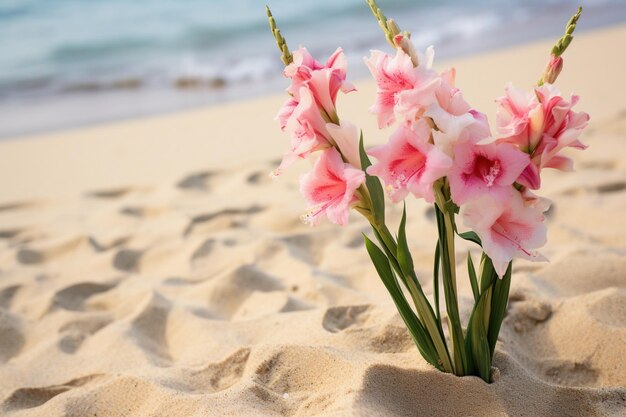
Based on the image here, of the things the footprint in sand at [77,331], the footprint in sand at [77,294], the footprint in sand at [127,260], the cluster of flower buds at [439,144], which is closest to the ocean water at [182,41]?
the footprint in sand at [127,260]

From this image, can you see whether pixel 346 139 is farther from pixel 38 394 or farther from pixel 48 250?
pixel 48 250

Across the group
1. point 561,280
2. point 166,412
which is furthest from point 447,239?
point 561,280

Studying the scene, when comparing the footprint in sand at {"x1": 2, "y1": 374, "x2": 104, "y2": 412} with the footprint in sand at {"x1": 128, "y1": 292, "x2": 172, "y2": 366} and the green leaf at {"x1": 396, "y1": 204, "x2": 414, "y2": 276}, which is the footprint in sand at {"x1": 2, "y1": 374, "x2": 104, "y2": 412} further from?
the green leaf at {"x1": 396, "y1": 204, "x2": 414, "y2": 276}

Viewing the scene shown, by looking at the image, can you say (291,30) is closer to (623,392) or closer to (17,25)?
(17,25)

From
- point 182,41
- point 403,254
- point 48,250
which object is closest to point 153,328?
point 48,250

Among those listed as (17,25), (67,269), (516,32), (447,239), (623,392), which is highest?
(17,25)

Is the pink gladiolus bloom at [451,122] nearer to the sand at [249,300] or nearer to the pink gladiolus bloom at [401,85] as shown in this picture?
the pink gladiolus bloom at [401,85]

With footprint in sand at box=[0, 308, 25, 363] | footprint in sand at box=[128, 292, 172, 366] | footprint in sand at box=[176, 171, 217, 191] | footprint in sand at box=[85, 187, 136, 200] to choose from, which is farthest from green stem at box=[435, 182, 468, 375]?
footprint in sand at box=[85, 187, 136, 200]
